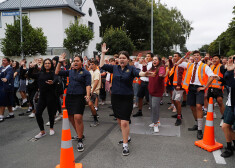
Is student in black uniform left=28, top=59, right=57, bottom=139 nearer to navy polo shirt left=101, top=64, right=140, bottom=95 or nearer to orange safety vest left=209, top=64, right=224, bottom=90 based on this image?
navy polo shirt left=101, top=64, right=140, bottom=95

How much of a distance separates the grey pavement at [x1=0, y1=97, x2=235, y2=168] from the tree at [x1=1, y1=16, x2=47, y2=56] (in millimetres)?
11267

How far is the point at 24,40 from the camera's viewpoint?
1644cm

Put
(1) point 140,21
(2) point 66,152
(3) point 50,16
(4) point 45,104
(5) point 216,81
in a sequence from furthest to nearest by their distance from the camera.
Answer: (1) point 140,21
(3) point 50,16
(5) point 216,81
(4) point 45,104
(2) point 66,152

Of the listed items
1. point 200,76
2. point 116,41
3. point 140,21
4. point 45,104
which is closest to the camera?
point 200,76

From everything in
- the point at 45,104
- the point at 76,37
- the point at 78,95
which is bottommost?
the point at 45,104

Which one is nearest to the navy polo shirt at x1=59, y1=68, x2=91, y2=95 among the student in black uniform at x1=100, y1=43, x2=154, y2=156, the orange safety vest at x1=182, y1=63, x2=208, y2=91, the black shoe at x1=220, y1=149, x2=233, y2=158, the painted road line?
the student in black uniform at x1=100, y1=43, x2=154, y2=156

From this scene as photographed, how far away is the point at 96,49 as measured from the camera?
3100 centimetres

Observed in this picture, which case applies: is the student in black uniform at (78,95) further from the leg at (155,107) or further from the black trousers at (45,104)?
the leg at (155,107)

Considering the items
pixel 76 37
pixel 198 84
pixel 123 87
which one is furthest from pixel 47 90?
pixel 76 37

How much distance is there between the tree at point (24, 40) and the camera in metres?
16.1

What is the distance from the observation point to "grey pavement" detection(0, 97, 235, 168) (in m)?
3.76

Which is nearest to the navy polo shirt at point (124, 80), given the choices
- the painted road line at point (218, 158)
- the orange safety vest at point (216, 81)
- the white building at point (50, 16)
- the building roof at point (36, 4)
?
the painted road line at point (218, 158)

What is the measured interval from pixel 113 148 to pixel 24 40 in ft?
48.5

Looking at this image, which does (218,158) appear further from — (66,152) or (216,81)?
(216,81)
